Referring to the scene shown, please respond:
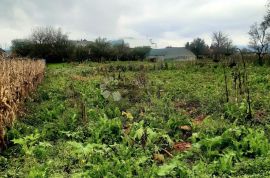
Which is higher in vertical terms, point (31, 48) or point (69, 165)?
point (31, 48)

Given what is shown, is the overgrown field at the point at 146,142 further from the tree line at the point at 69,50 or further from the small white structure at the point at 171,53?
the small white structure at the point at 171,53

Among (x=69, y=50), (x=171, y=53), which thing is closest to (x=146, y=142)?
(x=69, y=50)

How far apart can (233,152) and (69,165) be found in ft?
11.6

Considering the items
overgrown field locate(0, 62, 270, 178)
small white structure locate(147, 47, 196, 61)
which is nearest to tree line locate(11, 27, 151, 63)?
small white structure locate(147, 47, 196, 61)

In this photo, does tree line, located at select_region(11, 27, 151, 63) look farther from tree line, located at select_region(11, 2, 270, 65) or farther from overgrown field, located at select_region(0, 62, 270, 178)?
overgrown field, located at select_region(0, 62, 270, 178)

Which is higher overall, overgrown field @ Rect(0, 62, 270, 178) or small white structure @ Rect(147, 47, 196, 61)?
small white structure @ Rect(147, 47, 196, 61)

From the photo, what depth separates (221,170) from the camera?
23.7ft

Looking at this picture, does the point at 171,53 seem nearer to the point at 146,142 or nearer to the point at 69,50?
the point at 69,50

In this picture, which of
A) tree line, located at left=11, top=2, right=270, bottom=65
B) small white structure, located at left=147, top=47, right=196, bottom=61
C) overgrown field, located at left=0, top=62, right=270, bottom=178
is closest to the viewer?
overgrown field, located at left=0, top=62, right=270, bottom=178

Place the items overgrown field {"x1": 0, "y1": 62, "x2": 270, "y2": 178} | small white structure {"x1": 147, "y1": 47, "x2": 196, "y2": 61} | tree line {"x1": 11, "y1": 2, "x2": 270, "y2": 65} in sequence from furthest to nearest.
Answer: small white structure {"x1": 147, "y1": 47, "x2": 196, "y2": 61} → tree line {"x1": 11, "y1": 2, "x2": 270, "y2": 65} → overgrown field {"x1": 0, "y1": 62, "x2": 270, "y2": 178}

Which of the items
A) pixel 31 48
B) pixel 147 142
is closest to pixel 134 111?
pixel 147 142

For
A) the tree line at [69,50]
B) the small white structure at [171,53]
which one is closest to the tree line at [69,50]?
the tree line at [69,50]

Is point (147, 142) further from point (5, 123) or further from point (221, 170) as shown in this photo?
point (5, 123)

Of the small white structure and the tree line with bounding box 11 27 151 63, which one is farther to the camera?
the small white structure
